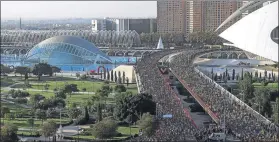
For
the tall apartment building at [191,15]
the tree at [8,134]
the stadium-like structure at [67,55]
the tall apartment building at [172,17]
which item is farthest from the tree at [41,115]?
the tall apartment building at [172,17]

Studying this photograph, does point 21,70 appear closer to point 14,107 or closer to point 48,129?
point 14,107

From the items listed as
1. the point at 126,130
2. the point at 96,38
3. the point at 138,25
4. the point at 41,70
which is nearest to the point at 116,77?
the point at 41,70

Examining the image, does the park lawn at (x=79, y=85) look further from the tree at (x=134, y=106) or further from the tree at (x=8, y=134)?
the tree at (x=8, y=134)

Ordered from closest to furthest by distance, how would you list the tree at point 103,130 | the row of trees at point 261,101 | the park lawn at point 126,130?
the tree at point 103,130 → the park lawn at point 126,130 → the row of trees at point 261,101

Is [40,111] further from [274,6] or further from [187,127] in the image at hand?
[274,6]

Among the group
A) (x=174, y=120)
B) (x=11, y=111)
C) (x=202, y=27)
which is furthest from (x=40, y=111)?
(x=202, y=27)

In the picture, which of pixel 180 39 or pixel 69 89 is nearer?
pixel 69 89

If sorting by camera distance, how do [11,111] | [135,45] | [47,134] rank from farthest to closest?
1. [135,45]
2. [11,111]
3. [47,134]
